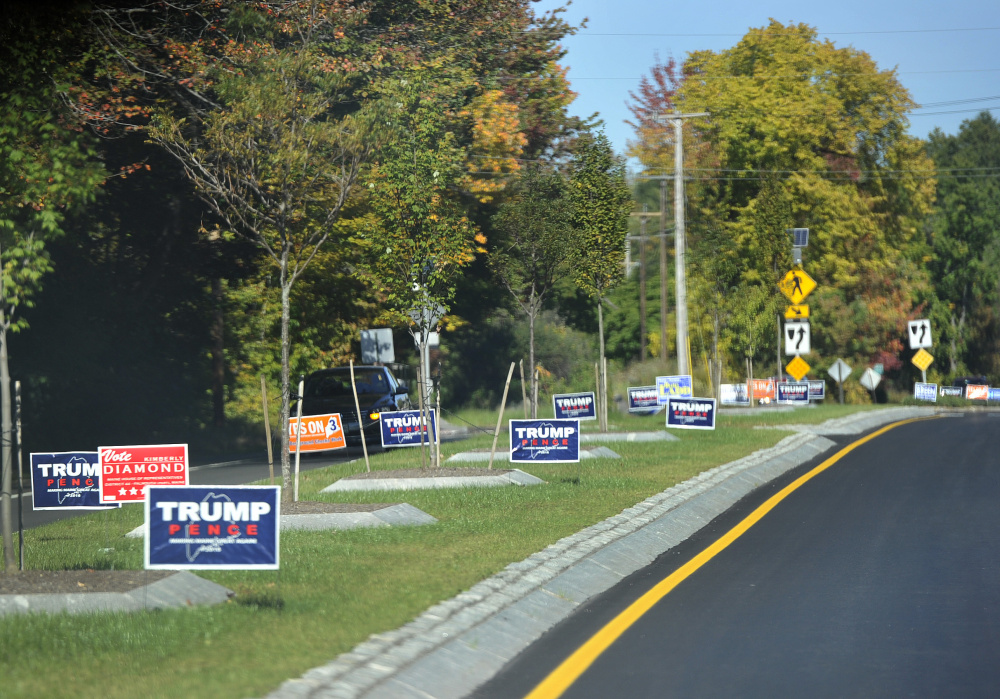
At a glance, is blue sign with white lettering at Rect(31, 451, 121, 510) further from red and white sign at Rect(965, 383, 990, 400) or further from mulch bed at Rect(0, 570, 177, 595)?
red and white sign at Rect(965, 383, 990, 400)

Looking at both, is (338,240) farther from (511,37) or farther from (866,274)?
(866,274)

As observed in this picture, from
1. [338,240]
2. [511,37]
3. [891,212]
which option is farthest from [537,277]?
[891,212]

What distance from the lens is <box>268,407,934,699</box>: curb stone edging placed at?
250 inches

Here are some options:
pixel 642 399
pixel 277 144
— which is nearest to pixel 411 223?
pixel 277 144

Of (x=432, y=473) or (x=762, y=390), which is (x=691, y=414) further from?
(x=762, y=390)

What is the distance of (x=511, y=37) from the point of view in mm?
36250

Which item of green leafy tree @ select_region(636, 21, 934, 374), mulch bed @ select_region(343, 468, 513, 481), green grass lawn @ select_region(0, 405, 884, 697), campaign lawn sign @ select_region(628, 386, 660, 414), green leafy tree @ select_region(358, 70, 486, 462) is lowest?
green grass lawn @ select_region(0, 405, 884, 697)

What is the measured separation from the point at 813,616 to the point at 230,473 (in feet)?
48.1

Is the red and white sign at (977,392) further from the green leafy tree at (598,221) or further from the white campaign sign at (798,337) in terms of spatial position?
the green leafy tree at (598,221)

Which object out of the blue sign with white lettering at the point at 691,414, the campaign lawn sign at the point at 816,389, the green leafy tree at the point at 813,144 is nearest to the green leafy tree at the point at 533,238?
the blue sign with white lettering at the point at 691,414

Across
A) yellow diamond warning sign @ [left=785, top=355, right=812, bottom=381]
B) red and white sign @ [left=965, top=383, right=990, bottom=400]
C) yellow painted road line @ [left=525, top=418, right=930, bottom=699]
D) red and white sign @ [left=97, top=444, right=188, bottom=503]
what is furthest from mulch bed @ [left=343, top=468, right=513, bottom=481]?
red and white sign @ [left=965, top=383, right=990, bottom=400]

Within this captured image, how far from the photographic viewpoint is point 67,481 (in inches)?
486

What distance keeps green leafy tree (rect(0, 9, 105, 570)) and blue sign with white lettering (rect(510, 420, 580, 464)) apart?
341 inches

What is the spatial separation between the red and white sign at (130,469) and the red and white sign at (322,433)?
→ 667 cm
